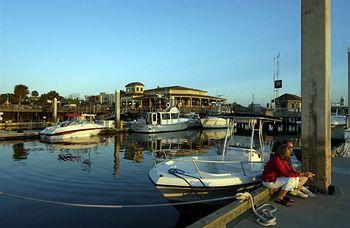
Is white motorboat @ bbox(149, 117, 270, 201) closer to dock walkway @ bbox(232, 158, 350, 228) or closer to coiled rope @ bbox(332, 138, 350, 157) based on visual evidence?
dock walkway @ bbox(232, 158, 350, 228)

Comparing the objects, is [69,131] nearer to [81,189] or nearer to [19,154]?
[19,154]

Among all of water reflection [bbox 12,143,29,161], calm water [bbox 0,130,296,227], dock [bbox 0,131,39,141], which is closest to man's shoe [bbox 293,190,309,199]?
calm water [bbox 0,130,296,227]

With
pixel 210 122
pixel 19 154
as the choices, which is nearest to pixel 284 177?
pixel 19 154

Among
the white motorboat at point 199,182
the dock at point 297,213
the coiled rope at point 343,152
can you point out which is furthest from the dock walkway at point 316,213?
the coiled rope at point 343,152

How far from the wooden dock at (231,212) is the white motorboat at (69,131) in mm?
30735

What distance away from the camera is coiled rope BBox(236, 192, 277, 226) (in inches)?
214

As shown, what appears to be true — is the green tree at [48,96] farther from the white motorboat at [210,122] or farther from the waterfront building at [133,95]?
the white motorboat at [210,122]

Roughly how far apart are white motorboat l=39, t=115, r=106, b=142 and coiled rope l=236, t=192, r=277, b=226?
102ft

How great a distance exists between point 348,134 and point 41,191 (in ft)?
52.5

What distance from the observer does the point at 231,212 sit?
5504 mm

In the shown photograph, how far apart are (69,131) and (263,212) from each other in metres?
33.2

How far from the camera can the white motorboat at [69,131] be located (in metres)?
34.5

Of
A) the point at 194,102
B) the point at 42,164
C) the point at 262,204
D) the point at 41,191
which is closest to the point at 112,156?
the point at 42,164

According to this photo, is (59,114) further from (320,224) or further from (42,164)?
(320,224)
